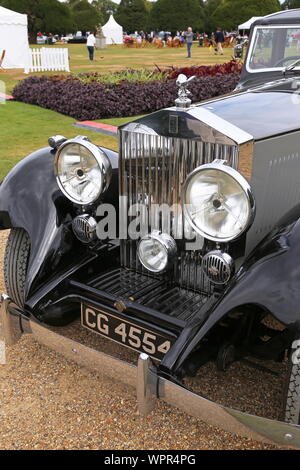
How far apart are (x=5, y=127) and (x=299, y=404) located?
8486 millimetres

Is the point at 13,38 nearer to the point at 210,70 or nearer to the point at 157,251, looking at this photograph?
the point at 210,70

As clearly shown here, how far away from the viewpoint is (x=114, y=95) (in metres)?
10.1

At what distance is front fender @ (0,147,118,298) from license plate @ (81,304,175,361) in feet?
1.08

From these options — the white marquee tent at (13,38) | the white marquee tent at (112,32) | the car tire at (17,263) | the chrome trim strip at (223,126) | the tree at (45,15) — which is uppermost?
the tree at (45,15)

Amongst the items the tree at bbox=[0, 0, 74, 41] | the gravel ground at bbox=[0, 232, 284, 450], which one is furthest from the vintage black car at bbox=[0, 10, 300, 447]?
the tree at bbox=[0, 0, 74, 41]

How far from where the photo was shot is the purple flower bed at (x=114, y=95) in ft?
32.1

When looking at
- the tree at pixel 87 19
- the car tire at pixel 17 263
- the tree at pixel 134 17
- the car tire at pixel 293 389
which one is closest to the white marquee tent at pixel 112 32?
the tree at pixel 87 19

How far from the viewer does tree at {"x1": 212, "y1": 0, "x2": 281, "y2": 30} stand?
3600cm

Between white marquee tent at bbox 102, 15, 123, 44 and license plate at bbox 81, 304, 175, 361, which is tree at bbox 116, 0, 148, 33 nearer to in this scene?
white marquee tent at bbox 102, 15, 123, 44

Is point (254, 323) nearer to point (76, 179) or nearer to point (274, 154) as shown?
point (274, 154)

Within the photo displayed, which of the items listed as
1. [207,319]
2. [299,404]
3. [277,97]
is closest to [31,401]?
[207,319]

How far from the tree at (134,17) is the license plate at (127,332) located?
51.2 meters

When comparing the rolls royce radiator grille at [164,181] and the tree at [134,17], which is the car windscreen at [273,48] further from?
the tree at [134,17]
